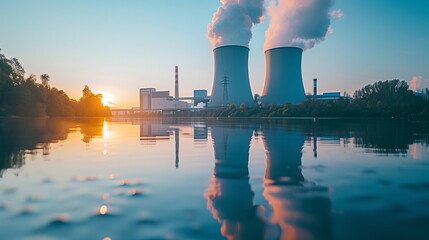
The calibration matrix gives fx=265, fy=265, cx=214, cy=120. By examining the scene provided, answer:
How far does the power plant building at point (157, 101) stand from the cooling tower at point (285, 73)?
7305 centimetres

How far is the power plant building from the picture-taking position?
107 m

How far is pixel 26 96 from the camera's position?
35.5 metres

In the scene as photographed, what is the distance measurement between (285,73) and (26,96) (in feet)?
111

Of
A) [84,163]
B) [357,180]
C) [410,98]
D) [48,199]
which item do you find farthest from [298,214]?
[410,98]

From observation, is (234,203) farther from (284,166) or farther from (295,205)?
(284,166)

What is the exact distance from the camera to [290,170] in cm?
465

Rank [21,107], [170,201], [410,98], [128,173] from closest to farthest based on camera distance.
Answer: [170,201] < [128,173] < [410,98] < [21,107]

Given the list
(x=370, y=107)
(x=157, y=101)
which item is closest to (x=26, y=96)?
(x=370, y=107)

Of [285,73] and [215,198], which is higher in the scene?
[285,73]

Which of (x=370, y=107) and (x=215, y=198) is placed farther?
(x=370, y=107)

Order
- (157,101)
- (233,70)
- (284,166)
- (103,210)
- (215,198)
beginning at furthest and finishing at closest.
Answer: (157,101) < (233,70) < (284,166) < (215,198) < (103,210)

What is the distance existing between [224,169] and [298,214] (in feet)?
7.27

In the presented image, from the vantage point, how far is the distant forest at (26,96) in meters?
33.9

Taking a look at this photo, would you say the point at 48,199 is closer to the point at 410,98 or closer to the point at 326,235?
the point at 326,235
